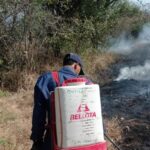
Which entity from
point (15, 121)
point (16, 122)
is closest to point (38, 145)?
point (16, 122)

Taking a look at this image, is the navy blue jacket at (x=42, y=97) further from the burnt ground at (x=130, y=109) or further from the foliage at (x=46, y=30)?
the foliage at (x=46, y=30)

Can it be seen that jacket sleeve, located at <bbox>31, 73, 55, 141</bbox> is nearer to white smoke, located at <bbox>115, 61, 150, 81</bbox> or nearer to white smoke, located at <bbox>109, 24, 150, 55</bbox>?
white smoke, located at <bbox>115, 61, 150, 81</bbox>

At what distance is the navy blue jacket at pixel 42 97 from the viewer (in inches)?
159

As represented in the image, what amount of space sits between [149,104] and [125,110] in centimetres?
90

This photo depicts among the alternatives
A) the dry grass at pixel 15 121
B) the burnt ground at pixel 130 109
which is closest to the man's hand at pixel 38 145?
the dry grass at pixel 15 121

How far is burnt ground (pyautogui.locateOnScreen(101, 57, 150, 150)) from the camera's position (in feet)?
26.7

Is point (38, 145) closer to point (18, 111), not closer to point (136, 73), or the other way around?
point (18, 111)

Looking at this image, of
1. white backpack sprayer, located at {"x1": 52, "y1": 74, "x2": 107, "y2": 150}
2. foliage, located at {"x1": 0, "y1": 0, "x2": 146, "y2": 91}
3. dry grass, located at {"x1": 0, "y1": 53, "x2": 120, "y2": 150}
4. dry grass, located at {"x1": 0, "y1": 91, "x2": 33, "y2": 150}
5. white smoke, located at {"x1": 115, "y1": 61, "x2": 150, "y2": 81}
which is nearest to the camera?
white backpack sprayer, located at {"x1": 52, "y1": 74, "x2": 107, "y2": 150}

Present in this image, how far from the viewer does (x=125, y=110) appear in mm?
10500

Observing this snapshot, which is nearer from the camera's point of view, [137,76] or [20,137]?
[20,137]

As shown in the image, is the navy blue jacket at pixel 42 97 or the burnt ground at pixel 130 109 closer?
the navy blue jacket at pixel 42 97

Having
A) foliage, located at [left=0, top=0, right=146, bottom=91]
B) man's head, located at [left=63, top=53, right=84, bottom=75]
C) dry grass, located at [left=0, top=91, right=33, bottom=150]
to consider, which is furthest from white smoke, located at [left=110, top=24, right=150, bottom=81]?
man's head, located at [left=63, top=53, right=84, bottom=75]

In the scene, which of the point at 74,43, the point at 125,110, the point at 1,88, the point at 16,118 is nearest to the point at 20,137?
the point at 16,118

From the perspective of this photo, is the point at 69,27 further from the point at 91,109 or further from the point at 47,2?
the point at 91,109
